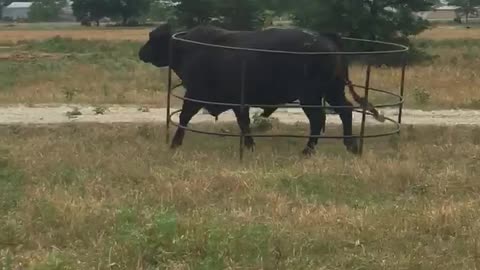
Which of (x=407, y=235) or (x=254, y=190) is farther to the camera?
(x=254, y=190)

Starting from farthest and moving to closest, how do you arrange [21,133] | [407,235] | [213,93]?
[21,133], [213,93], [407,235]

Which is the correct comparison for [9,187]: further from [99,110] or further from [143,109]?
[143,109]

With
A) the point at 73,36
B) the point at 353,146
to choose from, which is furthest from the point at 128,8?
the point at 353,146

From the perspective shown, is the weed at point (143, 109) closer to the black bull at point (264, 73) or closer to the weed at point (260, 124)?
the weed at point (260, 124)

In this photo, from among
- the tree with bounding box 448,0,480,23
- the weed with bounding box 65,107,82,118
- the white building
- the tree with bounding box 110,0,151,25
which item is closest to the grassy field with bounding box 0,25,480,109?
the weed with bounding box 65,107,82,118

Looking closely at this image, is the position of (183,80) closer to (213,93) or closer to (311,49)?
(213,93)

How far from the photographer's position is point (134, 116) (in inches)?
628

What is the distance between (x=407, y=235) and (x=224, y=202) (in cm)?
201

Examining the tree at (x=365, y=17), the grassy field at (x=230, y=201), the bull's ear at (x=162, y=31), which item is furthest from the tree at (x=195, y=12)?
the bull's ear at (x=162, y=31)

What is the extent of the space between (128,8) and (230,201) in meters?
77.8

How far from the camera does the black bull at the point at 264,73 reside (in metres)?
11.8

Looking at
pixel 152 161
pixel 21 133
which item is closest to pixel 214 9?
pixel 21 133

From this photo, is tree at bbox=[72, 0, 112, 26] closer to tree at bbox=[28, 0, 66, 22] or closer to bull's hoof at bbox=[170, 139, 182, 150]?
tree at bbox=[28, 0, 66, 22]

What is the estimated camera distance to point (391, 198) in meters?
8.86
